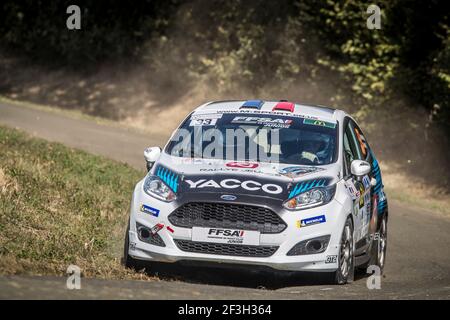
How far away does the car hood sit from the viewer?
30.3 feet

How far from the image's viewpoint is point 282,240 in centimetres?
912

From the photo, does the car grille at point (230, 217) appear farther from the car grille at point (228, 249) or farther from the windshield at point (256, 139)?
the windshield at point (256, 139)

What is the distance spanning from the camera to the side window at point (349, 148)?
10433 mm

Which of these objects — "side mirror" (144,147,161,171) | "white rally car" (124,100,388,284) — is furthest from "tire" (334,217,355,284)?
"side mirror" (144,147,161,171)

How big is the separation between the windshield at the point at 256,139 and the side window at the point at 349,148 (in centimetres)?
19

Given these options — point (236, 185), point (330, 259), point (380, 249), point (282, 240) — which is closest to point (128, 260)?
point (236, 185)

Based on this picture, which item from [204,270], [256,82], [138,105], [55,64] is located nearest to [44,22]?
[55,64]

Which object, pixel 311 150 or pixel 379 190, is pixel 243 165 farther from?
pixel 379 190

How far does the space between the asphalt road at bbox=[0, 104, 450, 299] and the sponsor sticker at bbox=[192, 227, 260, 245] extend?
1.38 ft

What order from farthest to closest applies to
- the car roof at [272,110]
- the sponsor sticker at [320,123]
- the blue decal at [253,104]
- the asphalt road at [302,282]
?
1. the blue decal at [253,104]
2. the car roof at [272,110]
3. the sponsor sticker at [320,123]
4. the asphalt road at [302,282]

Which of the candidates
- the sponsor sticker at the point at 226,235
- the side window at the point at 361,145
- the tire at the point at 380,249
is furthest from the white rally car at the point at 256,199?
the side window at the point at 361,145

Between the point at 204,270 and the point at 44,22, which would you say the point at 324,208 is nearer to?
the point at 204,270

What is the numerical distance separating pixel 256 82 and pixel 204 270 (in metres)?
16.0
